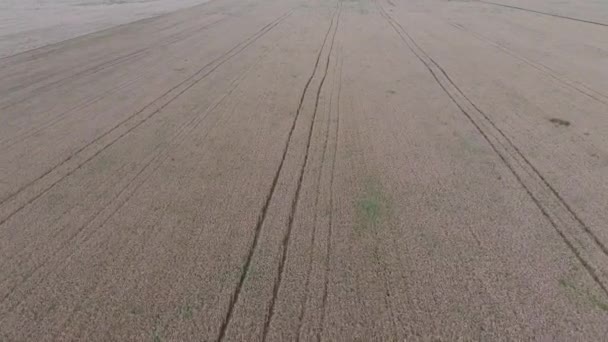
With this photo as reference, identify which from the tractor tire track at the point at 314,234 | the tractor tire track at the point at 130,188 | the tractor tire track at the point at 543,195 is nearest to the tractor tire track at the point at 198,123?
the tractor tire track at the point at 130,188

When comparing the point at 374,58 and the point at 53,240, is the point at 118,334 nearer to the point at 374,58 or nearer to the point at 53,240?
the point at 53,240

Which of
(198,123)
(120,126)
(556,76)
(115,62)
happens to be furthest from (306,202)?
(115,62)

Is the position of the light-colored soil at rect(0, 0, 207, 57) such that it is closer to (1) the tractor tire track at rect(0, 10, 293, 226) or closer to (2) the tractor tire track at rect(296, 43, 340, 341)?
(1) the tractor tire track at rect(0, 10, 293, 226)

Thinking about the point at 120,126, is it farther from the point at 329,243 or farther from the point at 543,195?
the point at 543,195

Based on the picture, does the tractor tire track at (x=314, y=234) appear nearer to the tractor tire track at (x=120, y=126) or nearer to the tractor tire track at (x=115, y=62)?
the tractor tire track at (x=120, y=126)

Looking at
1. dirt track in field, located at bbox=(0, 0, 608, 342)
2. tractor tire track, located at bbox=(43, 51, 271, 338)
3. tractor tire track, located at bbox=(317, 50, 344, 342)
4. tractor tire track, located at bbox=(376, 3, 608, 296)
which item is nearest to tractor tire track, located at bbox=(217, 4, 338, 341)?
dirt track in field, located at bbox=(0, 0, 608, 342)

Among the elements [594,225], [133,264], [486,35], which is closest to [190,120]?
[133,264]
